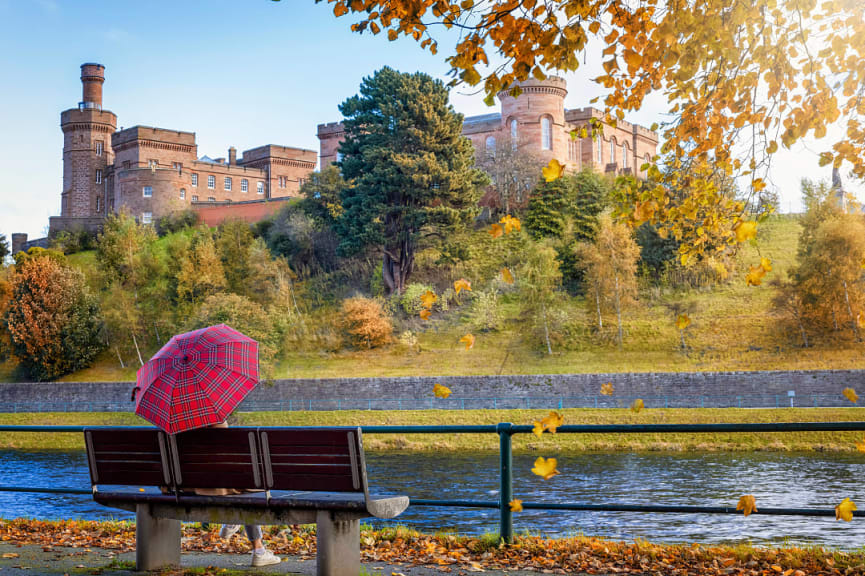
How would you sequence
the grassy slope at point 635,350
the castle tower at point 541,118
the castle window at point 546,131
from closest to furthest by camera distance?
1. the grassy slope at point 635,350
2. the castle tower at point 541,118
3. the castle window at point 546,131

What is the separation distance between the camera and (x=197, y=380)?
513 centimetres

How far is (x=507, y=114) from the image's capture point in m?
62.8

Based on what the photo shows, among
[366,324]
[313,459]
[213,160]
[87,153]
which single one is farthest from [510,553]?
[213,160]

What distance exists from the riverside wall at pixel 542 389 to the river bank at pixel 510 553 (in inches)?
1056

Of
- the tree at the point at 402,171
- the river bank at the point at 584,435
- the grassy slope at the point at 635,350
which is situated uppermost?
the tree at the point at 402,171

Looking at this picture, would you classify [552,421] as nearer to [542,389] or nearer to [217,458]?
[217,458]

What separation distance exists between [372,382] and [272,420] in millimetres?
4529

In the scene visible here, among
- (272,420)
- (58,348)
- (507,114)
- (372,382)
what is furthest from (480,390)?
(507,114)

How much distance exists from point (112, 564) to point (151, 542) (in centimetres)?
42

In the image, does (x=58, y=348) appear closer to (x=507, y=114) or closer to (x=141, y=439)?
(x=507, y=114)

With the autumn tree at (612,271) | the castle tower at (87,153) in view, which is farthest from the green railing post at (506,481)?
the castle tower at (87,153)

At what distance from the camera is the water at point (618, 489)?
42.9ft

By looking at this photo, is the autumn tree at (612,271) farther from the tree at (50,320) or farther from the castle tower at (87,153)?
the castle tower at (87,153)

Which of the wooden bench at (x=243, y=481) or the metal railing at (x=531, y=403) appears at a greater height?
the wooden bench at (x=243, y=481)
